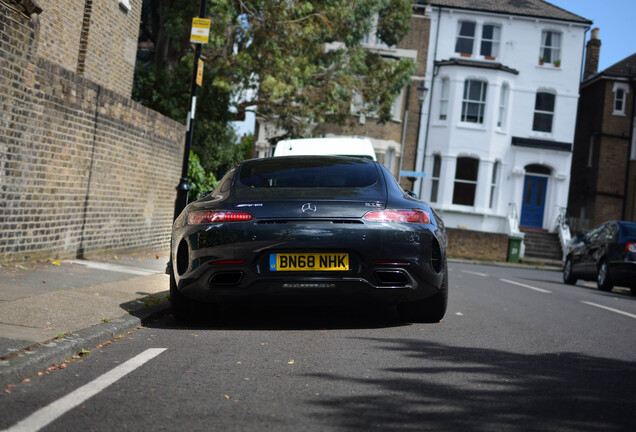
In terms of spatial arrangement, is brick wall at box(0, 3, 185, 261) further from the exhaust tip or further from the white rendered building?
the white rendered building

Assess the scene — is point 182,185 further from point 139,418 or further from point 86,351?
point 139,418

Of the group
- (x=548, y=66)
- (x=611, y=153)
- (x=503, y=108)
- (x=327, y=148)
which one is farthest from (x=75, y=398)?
(x=611, y=153)

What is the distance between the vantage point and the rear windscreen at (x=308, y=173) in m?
6.93

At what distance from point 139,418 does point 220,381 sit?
893 millimetres

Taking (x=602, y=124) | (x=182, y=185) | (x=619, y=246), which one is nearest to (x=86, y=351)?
(x=182, y=185)

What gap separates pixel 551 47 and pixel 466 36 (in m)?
3.97

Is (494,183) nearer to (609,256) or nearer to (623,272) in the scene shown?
(609,256)

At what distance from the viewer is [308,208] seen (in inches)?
249

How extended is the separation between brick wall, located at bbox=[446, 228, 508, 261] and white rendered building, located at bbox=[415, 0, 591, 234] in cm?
217

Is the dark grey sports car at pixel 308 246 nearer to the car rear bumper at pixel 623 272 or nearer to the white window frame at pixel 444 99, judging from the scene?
the car rear bumper at pixel 623 272

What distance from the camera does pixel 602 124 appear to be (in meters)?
37.5

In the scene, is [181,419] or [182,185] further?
[182,185]

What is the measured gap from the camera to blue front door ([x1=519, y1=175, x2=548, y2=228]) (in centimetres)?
3612

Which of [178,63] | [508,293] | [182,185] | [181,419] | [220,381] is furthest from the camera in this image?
[178,63]
